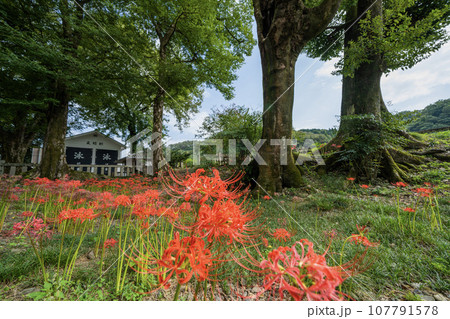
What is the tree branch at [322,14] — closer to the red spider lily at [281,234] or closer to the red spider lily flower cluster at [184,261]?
the red spider lily at [281,234]

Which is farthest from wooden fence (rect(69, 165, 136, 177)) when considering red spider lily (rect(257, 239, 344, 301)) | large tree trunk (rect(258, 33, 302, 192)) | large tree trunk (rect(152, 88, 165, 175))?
red spider lily (rect(257, 239, 344, 301))

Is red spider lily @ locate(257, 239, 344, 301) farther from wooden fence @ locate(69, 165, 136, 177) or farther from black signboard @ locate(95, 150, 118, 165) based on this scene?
black signboard @ locate(95, 150, 118, 165)

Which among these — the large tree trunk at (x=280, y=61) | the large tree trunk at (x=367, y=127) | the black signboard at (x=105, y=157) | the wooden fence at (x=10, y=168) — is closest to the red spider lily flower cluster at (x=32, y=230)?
the large tree trunk at (x=280, y=61)

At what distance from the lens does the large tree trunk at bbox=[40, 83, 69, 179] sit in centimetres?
654

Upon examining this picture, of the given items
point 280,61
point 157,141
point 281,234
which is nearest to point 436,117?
point 280,61

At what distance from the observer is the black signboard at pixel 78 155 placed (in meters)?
14.5

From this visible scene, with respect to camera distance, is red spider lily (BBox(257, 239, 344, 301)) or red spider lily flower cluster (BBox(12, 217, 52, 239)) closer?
red spider lily (BBox(257, 239, 344, 301))

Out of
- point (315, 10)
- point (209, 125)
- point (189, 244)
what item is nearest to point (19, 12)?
point (209, 125)

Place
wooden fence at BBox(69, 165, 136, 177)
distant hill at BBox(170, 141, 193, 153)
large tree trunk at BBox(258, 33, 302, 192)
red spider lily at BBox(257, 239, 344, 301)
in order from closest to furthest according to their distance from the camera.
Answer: red spider lily at BBox(257, 239, 344, 301), large tree trunk at BBox(258, 33, 302, 192), wooden fence at BBox(69, 165, 136, 177), distant hill at BBox(170, 141, 193, 153)

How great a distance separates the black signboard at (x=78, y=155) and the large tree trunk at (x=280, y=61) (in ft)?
54.2

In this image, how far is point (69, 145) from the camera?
14469 mm

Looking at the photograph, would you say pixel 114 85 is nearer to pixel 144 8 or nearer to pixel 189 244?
pixel 144 8

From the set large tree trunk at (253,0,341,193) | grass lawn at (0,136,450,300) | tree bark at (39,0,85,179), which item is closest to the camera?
grass lawn at (0,136,450,300)

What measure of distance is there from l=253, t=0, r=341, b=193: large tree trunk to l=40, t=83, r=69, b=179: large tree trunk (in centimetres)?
760
